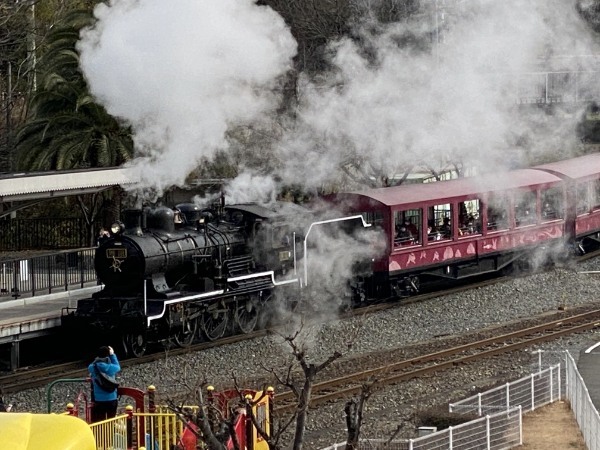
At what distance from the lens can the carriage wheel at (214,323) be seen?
74.0 ft

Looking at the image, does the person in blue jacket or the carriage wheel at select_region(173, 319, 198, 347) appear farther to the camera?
the carriage wheel at select_region(173, 319, 198, 347)

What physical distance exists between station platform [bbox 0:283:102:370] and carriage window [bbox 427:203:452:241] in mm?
7687

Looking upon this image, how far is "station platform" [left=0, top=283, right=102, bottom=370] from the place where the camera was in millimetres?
20938

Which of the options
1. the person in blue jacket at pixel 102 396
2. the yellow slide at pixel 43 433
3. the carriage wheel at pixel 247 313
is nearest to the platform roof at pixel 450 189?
the carriage wheel at pixel 247 313

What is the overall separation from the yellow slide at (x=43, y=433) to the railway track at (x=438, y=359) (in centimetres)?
718

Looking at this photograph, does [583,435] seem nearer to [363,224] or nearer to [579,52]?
[363,224]

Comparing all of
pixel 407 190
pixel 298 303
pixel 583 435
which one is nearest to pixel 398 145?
pixel 407 190

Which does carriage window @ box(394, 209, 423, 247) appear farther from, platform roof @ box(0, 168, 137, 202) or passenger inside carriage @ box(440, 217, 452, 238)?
platform roof @ box(0, 168, 137, 202)

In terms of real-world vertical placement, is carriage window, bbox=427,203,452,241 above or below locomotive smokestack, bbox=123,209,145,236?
below

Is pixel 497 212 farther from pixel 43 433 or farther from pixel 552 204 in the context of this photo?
pixel 43 433

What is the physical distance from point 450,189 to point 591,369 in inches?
384

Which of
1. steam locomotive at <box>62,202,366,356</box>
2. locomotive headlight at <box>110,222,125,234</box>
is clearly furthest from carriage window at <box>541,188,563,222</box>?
locomotive headlight at <box>110,222,125,234</box>

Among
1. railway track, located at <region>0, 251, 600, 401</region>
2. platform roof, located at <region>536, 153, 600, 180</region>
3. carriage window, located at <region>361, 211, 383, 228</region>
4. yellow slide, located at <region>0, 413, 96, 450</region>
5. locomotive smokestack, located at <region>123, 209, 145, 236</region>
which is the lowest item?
railway track, located at <region>0, 251, 600, 401</region>

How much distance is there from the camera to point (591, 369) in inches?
749
